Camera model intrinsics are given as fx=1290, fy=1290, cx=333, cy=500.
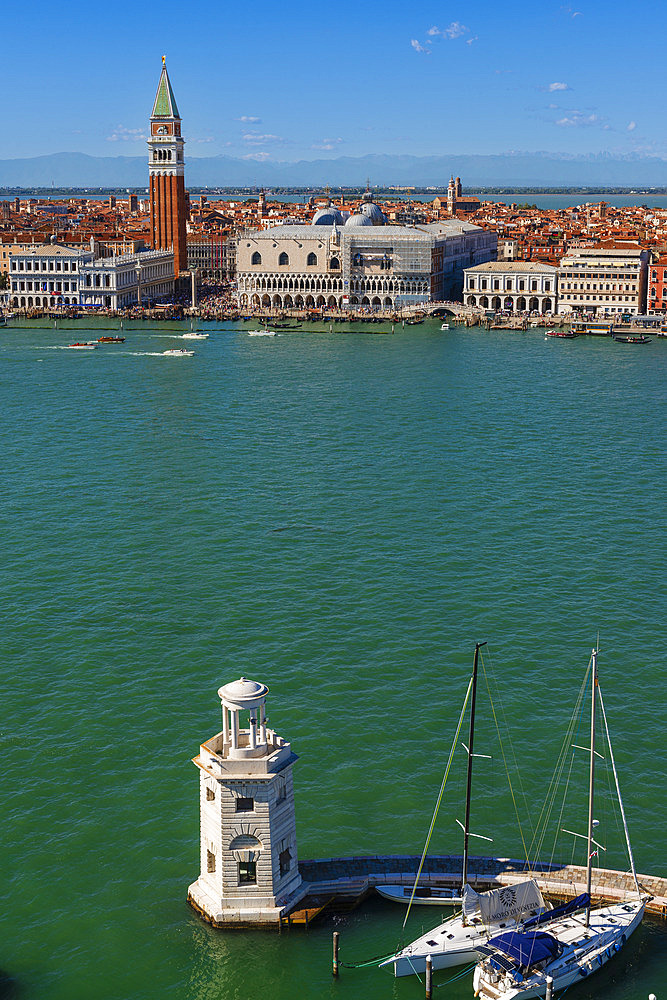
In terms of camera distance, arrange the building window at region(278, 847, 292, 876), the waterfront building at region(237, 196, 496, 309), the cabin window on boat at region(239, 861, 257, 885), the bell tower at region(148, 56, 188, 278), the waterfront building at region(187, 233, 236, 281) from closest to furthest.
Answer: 1. the cabin window on boat at region(239, 861, 257, 885)
2. the building window at region(278, 847, 292, 876)
3. the waterfront building at region(237, 196, 496, 309)
4. the bell tower at region(148, 56, 188, 278)
5. the waterfront building at region(187, 233, 236, 281)

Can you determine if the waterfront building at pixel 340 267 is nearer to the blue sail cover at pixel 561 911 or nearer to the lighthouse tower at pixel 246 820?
the lighthouse tower at pixel 246 820

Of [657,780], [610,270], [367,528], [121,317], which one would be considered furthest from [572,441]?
[121,317]

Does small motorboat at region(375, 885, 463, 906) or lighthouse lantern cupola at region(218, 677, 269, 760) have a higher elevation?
lighthouse lantern cupola at region(218, 677, 269, 760)

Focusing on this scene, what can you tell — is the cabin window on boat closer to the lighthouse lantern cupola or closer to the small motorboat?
the lighthouse lantern cupola

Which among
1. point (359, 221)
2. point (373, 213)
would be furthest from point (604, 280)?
point (373, 213)

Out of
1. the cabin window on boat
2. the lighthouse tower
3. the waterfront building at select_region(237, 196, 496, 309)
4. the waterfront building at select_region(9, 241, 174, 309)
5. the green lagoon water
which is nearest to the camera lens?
the lighthouse tower

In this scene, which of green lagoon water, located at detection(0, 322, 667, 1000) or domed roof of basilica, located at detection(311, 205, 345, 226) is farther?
domed roof of basilica, located at detection(311, 205, 345, 226)

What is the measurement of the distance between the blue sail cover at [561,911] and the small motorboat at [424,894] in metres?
0.60

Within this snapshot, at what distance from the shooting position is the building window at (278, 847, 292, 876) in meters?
9.07

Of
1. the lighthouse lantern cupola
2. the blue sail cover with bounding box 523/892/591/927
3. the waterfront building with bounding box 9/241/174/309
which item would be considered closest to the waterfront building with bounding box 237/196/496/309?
the waterfront building with bounding box 9/241/174/309

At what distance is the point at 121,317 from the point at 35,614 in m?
37.8

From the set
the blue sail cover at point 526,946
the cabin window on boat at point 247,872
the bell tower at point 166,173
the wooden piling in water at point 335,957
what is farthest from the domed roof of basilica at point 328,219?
the blue sail cover at point 526,946

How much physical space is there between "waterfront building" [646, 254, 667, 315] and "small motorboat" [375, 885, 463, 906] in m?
42.6

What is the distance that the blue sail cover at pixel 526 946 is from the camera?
8352 millimetres
